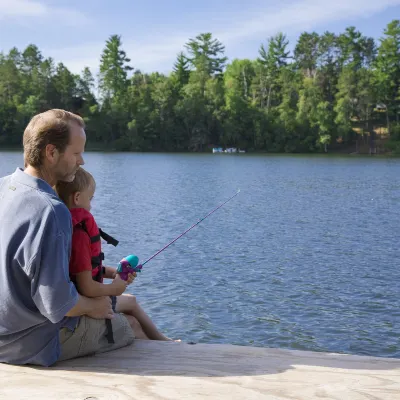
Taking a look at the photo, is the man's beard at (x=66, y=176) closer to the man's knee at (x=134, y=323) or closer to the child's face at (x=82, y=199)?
the child's face at (x=82, y=199)

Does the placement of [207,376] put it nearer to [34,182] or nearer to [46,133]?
[34,182]

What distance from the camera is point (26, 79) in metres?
84.1

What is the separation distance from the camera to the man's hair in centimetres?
274

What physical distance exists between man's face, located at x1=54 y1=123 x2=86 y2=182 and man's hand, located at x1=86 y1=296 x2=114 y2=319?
696mm

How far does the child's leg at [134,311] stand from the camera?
3.73 m

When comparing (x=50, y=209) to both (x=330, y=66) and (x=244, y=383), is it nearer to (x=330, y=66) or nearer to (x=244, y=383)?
(x=244, y=383)

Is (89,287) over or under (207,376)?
over

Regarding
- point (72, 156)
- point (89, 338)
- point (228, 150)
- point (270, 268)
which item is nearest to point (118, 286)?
point (89, 338)

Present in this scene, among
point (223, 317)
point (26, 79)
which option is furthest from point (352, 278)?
point (26, 79)

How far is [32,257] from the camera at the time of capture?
2643mm

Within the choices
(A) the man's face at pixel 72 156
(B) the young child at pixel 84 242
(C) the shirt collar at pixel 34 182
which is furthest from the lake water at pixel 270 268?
(C) the shirt collar at pixel 34 182

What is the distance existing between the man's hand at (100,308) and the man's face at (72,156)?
696mm

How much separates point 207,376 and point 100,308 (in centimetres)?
69

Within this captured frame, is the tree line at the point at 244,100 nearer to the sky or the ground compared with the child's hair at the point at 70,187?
nearer to the sky
